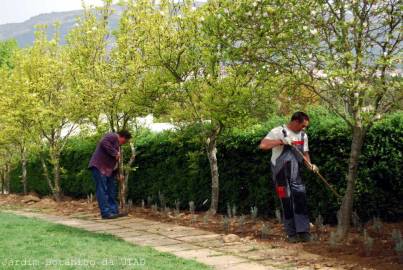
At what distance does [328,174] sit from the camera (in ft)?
27.6

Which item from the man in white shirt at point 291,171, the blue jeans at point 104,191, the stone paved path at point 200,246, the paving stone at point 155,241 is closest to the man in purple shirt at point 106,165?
the blue jeans at point 104,191

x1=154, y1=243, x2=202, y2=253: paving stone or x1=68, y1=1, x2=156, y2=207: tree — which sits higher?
x1=68, y1=1, x2=156, y2=207: tree

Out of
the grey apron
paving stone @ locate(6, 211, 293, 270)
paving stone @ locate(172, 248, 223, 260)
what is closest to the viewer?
paving stone @ locate(6, 211, 293, 270)

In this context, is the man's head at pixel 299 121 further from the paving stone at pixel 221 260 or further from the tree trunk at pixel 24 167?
the tree trunk at pixel 24 167

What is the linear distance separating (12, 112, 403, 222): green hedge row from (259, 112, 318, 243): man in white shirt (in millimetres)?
1037

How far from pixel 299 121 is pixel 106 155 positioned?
4601mm

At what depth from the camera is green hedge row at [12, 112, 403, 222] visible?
7.84 metres

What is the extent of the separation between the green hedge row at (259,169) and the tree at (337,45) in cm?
103

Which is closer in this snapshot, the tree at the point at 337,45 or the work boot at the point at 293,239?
the tree at the point at 337,45

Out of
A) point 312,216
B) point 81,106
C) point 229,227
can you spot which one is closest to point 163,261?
point 229,227

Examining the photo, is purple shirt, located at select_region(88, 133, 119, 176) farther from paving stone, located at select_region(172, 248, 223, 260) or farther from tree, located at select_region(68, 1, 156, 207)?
paving stone, located at select_region(172, 248, 223, 260)

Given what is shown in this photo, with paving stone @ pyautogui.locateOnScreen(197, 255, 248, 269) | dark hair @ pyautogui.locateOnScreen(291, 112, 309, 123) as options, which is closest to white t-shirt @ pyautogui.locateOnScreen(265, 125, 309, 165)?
dark hair @ pyautogui.locateOnScreen(291, 112, 309, 123)

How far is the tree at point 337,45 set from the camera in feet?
20.6

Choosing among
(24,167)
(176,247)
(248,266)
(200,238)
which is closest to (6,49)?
(24,167)
